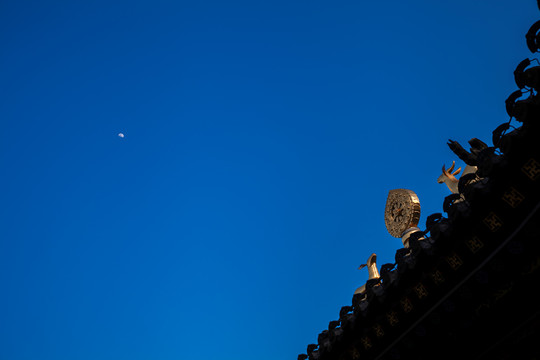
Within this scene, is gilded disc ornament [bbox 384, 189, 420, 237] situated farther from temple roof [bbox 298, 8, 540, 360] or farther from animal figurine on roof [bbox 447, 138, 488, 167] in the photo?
temple roof [bbox 298, 8, 540, 360]

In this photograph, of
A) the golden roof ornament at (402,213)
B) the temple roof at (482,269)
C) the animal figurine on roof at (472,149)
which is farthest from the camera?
the golden roof ornament at (402,213)

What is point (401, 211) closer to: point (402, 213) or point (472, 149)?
point (402, 213)

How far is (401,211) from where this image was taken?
1322 cm

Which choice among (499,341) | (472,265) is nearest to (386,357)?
(499,341)

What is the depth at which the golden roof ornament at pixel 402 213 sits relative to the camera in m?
12.6

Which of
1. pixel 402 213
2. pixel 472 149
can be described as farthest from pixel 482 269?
pixel 402 213

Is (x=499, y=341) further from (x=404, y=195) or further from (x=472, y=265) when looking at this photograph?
(x=404, y=195)

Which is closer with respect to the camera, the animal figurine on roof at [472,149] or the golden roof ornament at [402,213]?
the animal figurine on roof at [472,149]

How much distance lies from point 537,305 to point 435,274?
1.63m

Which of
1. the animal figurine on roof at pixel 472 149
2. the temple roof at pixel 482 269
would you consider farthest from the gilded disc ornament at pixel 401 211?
the temple roof at pixel 482 269

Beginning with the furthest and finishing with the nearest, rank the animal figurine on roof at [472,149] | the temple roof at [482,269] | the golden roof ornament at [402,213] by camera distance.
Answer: the golden roof ornament at [402,213]
the animal figurine on roof at [472,149]
the temple roof at [482,269]

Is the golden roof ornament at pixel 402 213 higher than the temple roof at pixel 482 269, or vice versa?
the golden roof ornament at pixel 402 213

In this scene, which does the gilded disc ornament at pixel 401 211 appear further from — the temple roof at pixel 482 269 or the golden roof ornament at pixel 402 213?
the temple roof at pixel 482 269

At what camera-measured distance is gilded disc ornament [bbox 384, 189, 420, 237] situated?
41.5 ft
